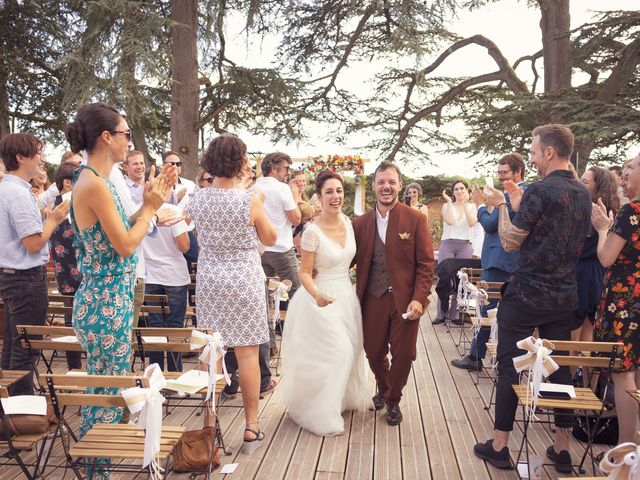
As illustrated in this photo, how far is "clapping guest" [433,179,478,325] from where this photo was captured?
8016 mm

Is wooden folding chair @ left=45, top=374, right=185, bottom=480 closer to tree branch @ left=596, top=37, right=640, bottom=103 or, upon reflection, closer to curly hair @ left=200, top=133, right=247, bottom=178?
curly hair @ left=200, top=133, right=247, bottom=178

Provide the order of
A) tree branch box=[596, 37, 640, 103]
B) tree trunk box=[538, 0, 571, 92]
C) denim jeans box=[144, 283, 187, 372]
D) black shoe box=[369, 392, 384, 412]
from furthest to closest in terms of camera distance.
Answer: tree trunk box=[538, 0, 571, 92], tree branch box=[596, 37, 640, 103], denim jeans box=[144, 283, 187, 372], black shoe box=[369, 392, 384, 412]

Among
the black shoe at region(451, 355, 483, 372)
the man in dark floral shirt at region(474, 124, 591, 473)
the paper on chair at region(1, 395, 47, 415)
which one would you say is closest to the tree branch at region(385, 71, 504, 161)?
the black shoe at region(451, 355, 483, 372)

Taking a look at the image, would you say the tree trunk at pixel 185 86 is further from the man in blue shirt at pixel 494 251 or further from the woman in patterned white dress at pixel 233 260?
the woman in patterned white dress at pixel 233 260

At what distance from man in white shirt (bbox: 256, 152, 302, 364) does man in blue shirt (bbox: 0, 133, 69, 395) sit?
2348 mm

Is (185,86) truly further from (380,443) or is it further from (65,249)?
(380,443)

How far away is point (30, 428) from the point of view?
3.05 metres

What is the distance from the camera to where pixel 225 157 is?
366cm

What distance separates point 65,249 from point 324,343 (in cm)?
251

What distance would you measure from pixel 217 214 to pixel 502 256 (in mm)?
3260

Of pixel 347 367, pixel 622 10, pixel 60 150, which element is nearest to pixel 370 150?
pixel 622 10

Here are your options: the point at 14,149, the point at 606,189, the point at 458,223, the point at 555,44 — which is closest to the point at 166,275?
the point at 14,149

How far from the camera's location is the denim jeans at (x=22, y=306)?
4.06 meters

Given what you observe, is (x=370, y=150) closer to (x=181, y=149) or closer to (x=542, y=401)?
(x=181, y=149)
